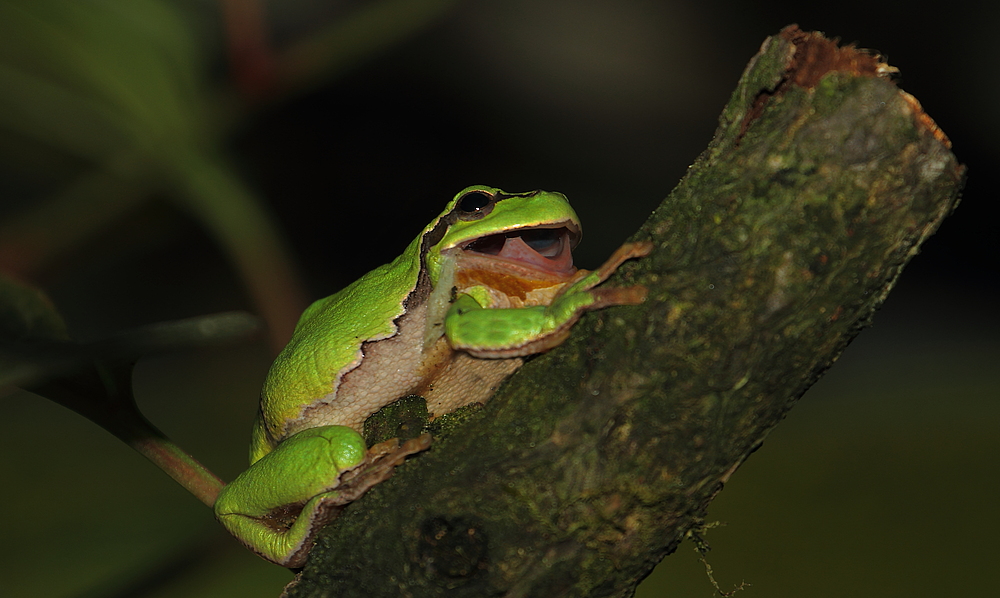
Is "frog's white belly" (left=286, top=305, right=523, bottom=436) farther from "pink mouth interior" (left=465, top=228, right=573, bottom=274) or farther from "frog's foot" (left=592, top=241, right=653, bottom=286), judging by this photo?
"frog's foot" (left=592, top=241, right=653, bottom=286)

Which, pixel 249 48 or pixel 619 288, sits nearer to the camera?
pixel 619 288

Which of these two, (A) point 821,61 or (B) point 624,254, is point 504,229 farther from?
(A) point 821,61

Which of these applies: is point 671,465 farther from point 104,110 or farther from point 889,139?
point 104,110

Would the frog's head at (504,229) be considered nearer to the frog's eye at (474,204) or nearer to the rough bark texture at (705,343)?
the frog's eye at (474,204)

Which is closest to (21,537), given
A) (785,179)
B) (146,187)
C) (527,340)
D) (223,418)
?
(223,418)

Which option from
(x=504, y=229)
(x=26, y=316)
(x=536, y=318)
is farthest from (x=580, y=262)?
(x=26, y=316)
